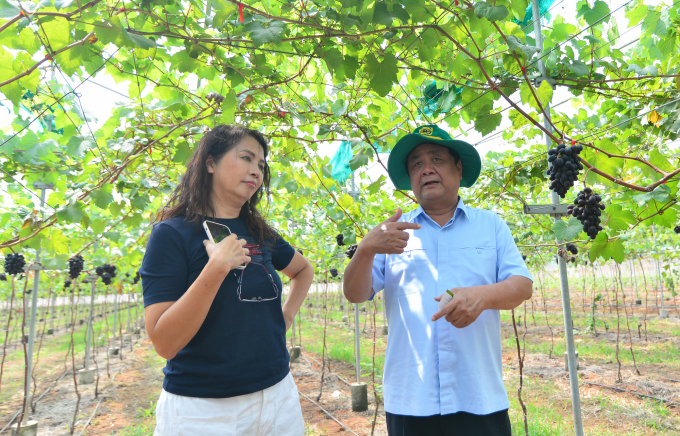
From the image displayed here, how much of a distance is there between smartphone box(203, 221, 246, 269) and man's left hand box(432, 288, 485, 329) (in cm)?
66

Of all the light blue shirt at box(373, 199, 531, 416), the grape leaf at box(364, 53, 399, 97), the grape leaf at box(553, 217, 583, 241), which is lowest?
the light blue shirt at box(373, 199, 531, 416)

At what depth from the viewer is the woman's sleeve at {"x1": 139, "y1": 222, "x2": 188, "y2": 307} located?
117 cm

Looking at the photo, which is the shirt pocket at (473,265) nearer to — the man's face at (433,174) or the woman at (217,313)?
the man's face at (433,174)

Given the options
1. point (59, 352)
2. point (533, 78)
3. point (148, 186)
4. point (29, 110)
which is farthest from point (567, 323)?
point (59, 352)

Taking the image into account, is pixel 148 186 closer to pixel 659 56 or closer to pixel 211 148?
pixel 211 148

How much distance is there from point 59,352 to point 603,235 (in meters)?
Answer: 12.4

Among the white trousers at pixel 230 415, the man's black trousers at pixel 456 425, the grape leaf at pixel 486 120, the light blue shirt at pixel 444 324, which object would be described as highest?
the grape leaf at pixel 486 120

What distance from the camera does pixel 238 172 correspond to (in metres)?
1.44

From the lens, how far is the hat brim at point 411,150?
5.27ft

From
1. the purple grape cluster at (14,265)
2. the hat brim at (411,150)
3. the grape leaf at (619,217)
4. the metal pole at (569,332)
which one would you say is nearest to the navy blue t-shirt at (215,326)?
the hat brim at (411,150)

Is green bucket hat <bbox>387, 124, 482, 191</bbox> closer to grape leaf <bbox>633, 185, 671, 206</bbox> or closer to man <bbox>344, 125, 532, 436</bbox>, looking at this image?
man <bbox>344, 125, 532, 436</bbox>

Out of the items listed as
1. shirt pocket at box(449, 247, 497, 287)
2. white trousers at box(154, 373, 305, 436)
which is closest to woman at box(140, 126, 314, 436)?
white trousers at box(154, 373, 305, 436)

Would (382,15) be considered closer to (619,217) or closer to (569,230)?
(569,230)

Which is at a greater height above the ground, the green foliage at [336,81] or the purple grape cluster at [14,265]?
the green foliage at [336,81]
